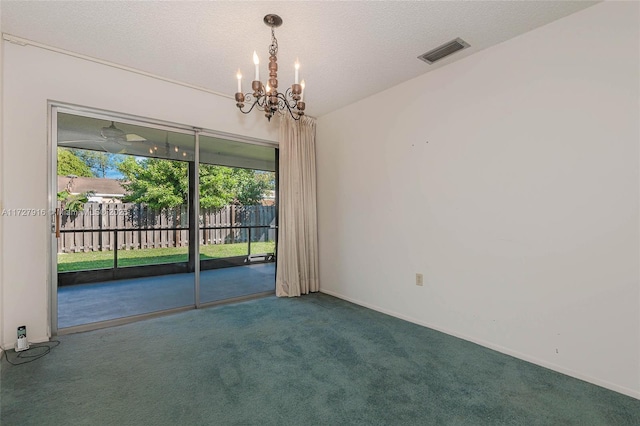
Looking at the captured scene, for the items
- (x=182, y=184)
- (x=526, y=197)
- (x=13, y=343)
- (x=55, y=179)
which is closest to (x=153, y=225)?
(x=182, y=184)

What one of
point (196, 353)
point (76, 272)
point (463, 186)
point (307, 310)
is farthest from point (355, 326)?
point (76, 272)

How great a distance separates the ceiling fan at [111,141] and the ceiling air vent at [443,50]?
3296mm

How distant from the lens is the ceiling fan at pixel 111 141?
3.01 m

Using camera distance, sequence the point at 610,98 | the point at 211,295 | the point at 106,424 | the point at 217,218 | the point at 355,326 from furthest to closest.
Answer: the point at 217,218, the point at 211,295, the point at 355,326, the point at 610,98, the point at 106,424

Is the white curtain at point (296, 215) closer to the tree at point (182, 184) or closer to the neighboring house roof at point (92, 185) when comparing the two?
the tree at point (182, 184)

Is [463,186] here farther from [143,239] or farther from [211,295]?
[143,239]

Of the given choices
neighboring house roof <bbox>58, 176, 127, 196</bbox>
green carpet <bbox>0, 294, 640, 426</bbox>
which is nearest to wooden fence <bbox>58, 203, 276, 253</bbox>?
neighboring house roof <bbox>58, 176, 127, 196</bbox>

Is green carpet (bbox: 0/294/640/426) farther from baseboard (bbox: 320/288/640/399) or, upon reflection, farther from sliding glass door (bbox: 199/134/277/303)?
sliding glass door (bbox: 199/134/277/303)

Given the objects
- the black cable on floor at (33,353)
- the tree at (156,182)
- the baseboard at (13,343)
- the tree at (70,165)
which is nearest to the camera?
the black cable on floor at (33,353)

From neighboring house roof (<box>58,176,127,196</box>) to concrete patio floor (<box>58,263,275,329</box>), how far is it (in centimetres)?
115

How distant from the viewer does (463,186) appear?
8.55 ft

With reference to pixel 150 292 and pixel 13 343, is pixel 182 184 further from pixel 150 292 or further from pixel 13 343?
pixel 13 343

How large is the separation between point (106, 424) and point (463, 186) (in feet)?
10.1

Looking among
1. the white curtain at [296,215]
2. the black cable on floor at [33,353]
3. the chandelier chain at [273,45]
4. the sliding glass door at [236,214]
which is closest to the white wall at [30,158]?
the black cable on floor at [33,353]
